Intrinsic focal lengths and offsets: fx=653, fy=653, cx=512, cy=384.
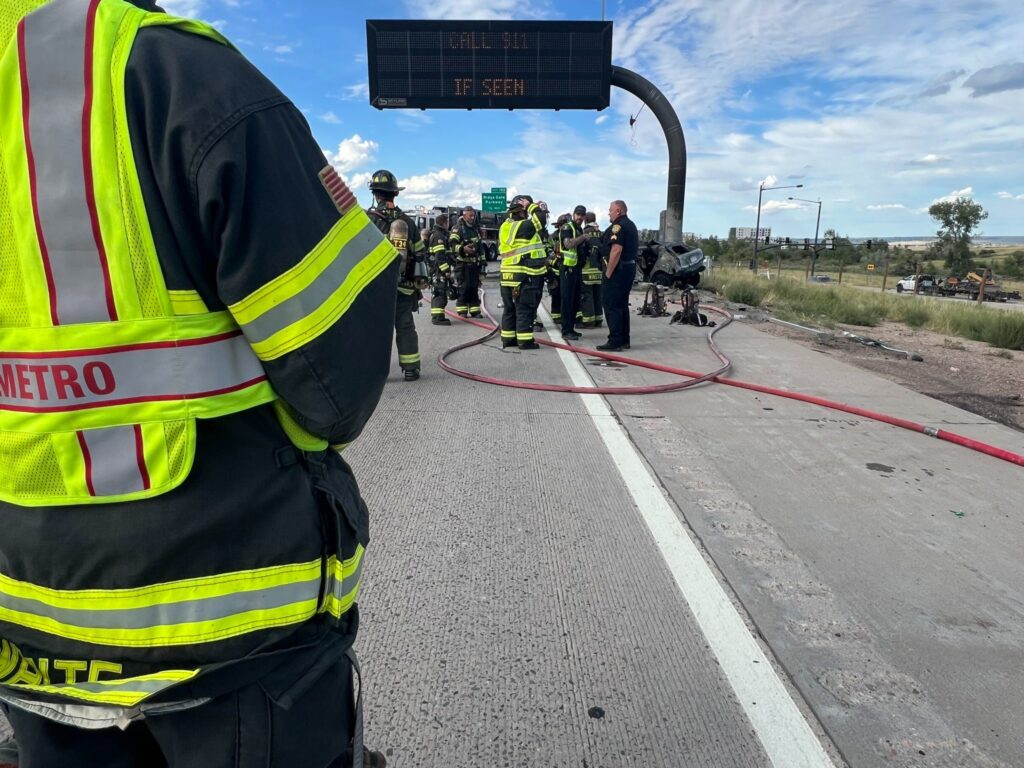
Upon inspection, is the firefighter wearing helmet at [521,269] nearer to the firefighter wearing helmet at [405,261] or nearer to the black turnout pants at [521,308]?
the black turnout pants at [521,308]

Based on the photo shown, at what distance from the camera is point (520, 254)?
830 cm

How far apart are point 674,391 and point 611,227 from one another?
9.30 ft

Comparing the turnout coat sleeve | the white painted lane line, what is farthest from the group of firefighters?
the turnout coat sleeve

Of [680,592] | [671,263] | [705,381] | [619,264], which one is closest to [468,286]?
[619,264]

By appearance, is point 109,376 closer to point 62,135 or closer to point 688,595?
point 62,135

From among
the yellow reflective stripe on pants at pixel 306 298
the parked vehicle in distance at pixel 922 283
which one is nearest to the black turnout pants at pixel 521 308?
the yellow reflective stripe on pants at pixel 306 298

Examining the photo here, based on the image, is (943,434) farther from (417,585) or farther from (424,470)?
(417,585)

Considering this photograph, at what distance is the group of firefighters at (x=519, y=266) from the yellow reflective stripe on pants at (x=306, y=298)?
12.2ft

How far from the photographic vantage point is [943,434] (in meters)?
5.18

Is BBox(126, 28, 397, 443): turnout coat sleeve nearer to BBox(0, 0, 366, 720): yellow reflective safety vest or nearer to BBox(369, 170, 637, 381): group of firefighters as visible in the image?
BBox(0, 0, 366, 720): yellow reflective safety vest

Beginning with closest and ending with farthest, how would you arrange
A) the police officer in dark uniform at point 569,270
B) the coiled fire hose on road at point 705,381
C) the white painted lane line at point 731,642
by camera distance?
the white painted lane line at point 731,642, the coiled fire hose on road at point 705,381, the police officer in dark uniform at point 569,270

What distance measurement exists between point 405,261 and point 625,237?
3.15 meters

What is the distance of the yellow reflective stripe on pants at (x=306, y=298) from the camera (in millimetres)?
1031

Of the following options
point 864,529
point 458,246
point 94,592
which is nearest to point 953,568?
point 864,529
